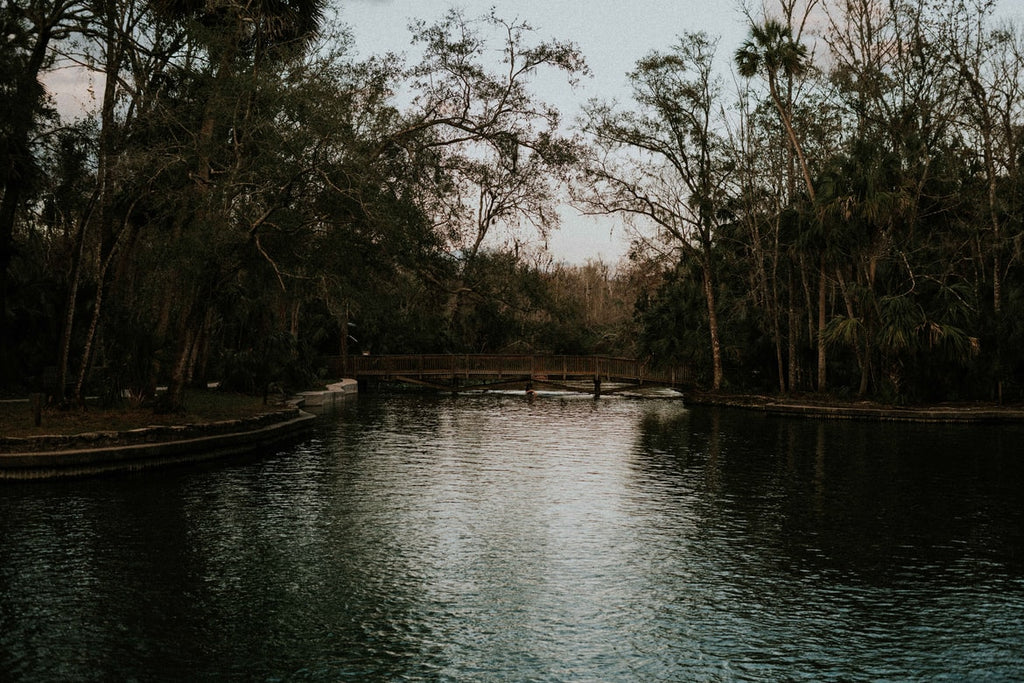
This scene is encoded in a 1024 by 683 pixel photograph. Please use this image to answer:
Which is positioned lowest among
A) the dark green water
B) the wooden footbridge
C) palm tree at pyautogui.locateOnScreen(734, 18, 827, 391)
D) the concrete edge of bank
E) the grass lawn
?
the dark green water

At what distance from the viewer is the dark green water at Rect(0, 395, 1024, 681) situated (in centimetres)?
669

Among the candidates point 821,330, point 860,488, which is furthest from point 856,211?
point 860,488

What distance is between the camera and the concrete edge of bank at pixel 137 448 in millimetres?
15484

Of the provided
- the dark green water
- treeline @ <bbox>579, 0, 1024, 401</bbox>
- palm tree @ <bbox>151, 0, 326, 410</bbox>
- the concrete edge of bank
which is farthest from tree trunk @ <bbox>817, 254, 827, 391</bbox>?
palm tree @ <bbox>151, 0, 326, 410</bbox>

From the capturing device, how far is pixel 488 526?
1173 centimetres

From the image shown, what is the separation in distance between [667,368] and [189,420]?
1214 inches

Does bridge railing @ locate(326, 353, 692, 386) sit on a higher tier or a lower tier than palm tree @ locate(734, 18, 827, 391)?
lower

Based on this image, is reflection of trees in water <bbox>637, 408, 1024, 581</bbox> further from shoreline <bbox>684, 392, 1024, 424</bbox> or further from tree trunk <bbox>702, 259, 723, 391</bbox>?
tree trunk <bbox>702, 259, 723, 391</bbox>

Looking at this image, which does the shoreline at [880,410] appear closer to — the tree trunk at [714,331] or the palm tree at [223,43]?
the tree trunk at [714,331]

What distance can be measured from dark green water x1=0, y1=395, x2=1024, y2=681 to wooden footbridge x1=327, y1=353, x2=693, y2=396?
29947mm

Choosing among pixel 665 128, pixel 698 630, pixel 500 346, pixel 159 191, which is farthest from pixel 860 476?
pixel 500 346

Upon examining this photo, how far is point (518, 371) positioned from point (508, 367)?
0.69 m

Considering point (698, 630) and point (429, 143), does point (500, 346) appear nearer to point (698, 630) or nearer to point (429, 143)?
point (429, 143)

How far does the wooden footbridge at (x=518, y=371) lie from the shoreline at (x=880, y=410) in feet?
36.2
